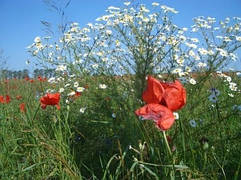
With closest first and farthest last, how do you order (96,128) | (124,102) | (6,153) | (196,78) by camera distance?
(6,153), (124,102), (96,128), (196,78)

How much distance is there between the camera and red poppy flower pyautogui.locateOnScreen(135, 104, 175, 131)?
1.01 m

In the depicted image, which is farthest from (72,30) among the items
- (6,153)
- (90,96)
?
(6,153)

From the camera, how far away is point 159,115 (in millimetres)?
1025

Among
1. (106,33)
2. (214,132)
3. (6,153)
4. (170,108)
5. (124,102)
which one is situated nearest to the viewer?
(170,108)

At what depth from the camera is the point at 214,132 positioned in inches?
88.0

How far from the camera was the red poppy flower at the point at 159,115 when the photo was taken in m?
1.01

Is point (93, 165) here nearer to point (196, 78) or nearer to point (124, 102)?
point (124, 102)

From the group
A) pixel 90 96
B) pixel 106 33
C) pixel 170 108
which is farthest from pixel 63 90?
pixel 170 108

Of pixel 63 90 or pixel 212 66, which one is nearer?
pixel 212 66

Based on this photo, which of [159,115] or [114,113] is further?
[114,113]

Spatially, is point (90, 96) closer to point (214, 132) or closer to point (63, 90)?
point (63, 90)

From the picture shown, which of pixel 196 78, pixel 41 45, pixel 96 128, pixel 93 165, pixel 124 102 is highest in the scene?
pixel 41 45

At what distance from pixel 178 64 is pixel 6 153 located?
5.20 ft

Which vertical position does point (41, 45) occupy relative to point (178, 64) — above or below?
above
